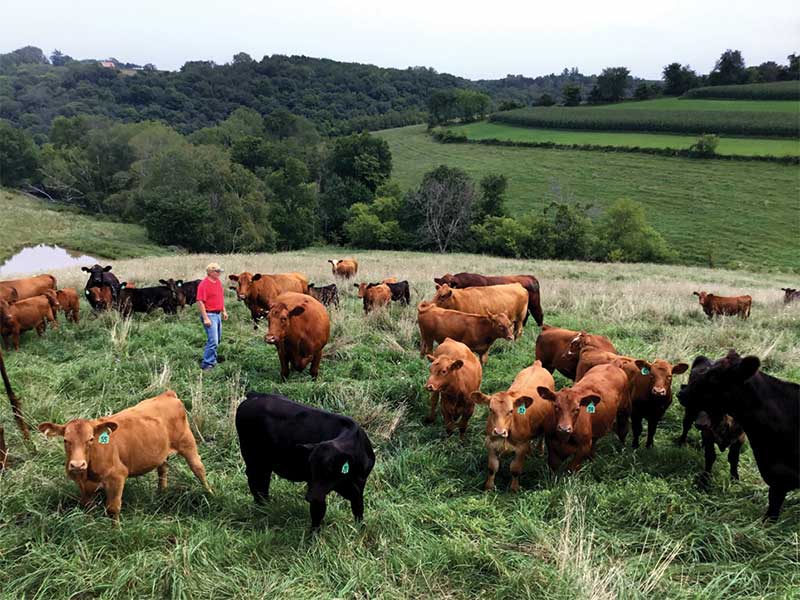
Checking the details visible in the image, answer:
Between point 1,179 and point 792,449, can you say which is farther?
point 1,179

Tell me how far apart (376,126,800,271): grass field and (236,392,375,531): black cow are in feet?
143

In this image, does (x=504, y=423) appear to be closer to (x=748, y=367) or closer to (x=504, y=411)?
(x=504, y=411)

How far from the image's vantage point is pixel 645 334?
11.2 metres

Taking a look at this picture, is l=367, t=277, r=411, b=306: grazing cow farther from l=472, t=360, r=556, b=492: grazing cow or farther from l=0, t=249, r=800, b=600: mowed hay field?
l=472, t=360, r=556, b=492: grazing cow

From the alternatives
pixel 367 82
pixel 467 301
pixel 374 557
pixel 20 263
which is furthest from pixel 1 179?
pixel 367 82

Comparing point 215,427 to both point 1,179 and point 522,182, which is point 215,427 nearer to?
point 522,182

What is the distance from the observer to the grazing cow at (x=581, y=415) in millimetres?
5965

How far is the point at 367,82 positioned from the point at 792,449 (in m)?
159

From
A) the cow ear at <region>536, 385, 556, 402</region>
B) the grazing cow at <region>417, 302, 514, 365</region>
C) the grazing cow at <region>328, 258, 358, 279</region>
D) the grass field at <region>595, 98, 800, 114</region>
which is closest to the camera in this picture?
the cow ear at <region>536, 385, 556, 402</region>

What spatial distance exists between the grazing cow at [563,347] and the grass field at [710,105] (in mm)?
77306

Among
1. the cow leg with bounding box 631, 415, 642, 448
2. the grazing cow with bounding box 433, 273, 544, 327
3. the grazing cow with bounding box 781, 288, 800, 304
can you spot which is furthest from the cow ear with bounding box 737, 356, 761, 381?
the grazing cow with bounding box 781, 288, 800, 304

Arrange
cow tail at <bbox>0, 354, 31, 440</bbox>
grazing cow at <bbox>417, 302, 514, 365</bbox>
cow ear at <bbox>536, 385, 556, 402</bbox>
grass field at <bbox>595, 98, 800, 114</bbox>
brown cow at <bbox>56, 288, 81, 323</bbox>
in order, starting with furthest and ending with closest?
1. grass field at <bbox>595, 98, 800, 114</bbox>
2. brown cow at <bbox>56, 288, 81, 323</bbox>
3. grazing cow at <bbox>417, 302, 514, 365</bbox>
4. cow tail at <bbox>0, 354, 31, 440</bbox>
5. cow ear at <bbox>536, 385, 556, 402</bbox>

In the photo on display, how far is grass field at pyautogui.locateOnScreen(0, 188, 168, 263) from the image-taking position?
41250mm

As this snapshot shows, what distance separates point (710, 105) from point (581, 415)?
86231mm
